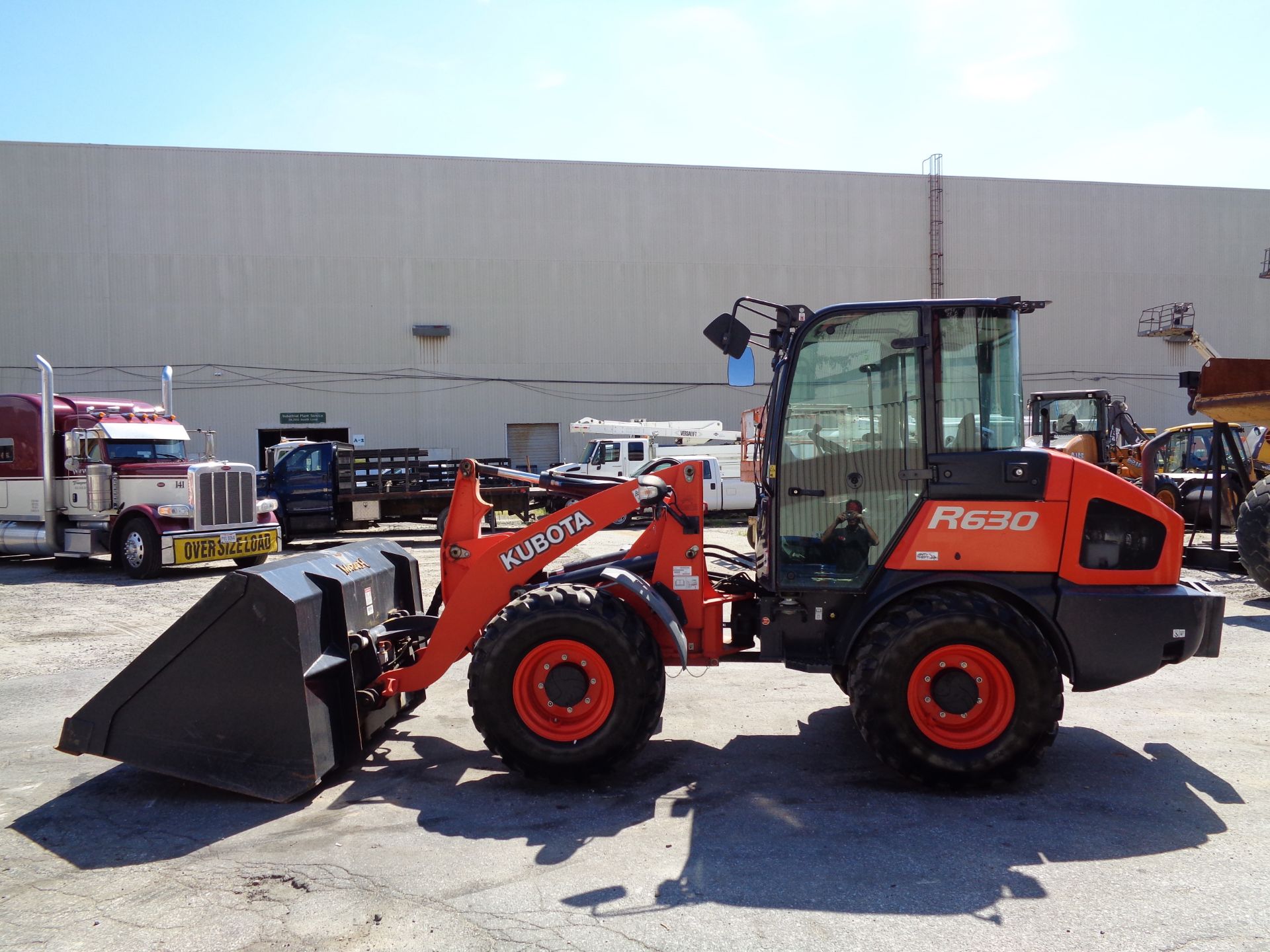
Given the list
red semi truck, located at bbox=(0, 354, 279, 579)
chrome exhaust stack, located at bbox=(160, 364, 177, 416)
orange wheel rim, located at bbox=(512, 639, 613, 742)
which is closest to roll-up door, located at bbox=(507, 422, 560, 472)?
chrome exhaust stack, located at bbox=(160, 364, 177, 416)

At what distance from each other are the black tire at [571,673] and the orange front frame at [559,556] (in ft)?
1.51

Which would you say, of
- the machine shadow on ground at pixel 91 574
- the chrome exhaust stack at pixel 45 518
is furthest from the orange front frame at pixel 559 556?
the chrome exhaust stack at pixel 45 518

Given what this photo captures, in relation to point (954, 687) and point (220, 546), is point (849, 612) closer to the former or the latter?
point (954, 687)

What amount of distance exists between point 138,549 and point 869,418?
42.7 feet

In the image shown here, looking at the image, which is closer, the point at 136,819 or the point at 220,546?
the point at 136,819

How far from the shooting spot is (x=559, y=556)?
5250 millimetres

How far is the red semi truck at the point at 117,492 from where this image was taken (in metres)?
14.3

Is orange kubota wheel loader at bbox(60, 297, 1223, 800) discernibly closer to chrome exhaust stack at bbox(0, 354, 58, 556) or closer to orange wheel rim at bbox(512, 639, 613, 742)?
orange wheel rim at bbox(512, 639, 613, 742)

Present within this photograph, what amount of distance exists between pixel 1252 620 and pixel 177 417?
32.4 meters

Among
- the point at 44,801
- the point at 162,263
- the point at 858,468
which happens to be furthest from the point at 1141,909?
the point at 162,263

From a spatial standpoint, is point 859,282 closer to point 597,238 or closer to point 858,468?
point 597,238

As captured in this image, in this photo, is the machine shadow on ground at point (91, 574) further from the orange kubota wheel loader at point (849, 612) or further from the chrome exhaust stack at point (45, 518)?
the orange kubota wheel loader at point (849, 612)

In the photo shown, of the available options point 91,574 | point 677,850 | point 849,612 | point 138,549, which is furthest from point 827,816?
point 91,574

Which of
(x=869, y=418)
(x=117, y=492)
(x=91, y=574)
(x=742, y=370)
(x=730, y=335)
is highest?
(x=730, y=335)
